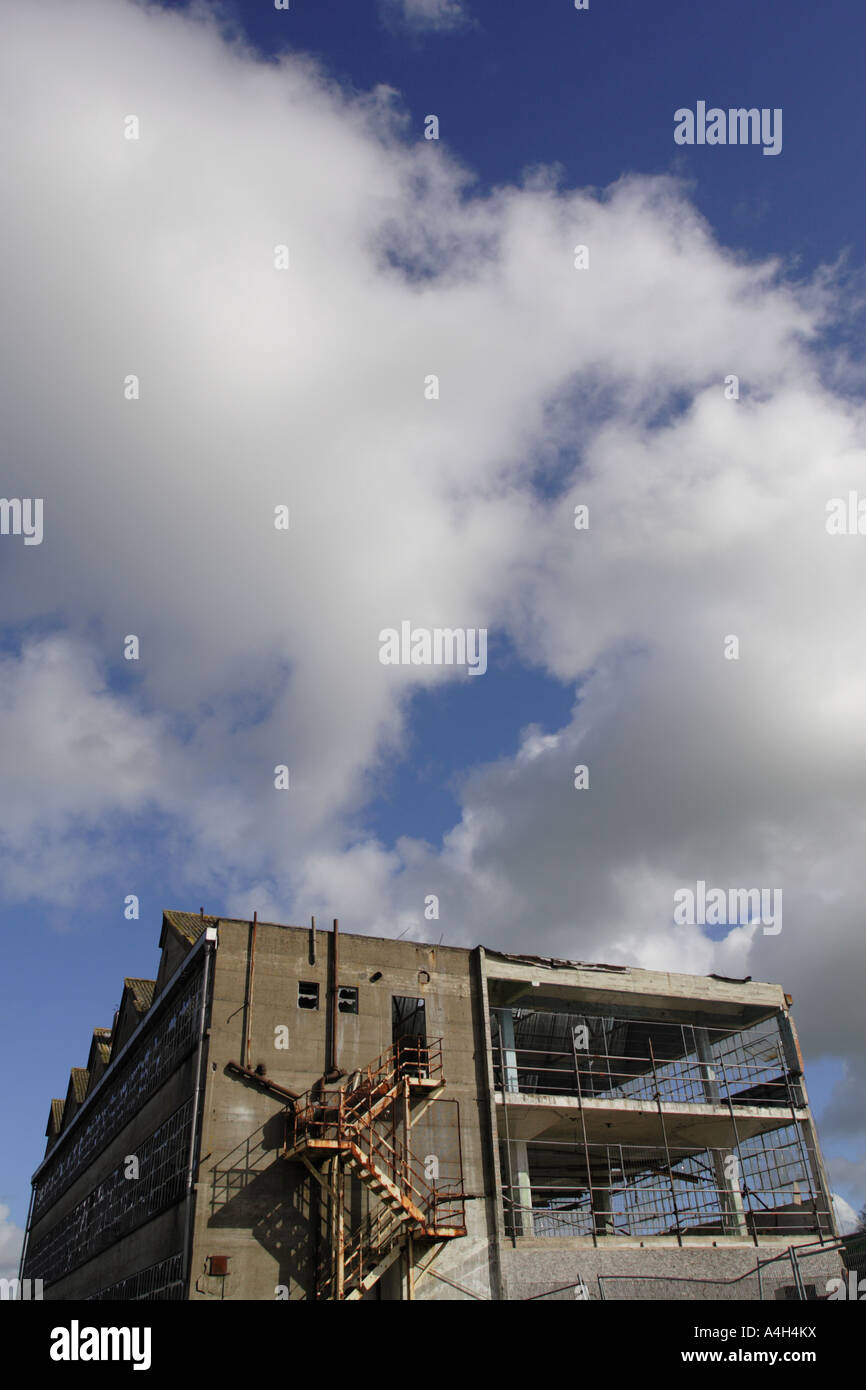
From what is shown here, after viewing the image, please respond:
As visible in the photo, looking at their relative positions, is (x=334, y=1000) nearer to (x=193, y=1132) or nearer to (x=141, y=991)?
(x=193, y=1132)

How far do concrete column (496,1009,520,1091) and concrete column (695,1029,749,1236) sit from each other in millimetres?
6866

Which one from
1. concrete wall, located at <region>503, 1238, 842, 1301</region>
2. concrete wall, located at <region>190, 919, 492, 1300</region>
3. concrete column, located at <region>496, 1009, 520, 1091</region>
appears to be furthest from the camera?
concrete column, located at <region>496, 1009, 520, 1091</region>

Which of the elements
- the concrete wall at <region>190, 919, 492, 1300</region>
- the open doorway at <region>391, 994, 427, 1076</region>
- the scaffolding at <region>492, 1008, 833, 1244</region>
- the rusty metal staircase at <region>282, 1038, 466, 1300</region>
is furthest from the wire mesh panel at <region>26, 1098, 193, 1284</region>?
the scaffolding at <region>492, 1008, 833, 1244</region>

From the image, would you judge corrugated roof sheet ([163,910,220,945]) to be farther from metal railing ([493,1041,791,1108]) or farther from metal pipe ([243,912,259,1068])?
metal railing ([493,1041,791,1108])

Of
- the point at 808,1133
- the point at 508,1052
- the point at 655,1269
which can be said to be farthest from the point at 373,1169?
the point at 808,1133

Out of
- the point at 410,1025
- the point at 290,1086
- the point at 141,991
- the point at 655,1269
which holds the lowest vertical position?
the point at 655,1269

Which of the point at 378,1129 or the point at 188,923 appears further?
the point at 188,923

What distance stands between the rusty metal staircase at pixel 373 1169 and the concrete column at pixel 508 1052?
3.20m

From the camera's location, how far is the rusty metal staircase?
77.4ft

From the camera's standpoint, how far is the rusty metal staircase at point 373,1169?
77.4 feet

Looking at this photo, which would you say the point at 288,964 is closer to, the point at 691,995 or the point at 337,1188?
the point at 337,1188

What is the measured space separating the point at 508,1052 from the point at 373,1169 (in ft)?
24.3

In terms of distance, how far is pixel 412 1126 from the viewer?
26.6 m
